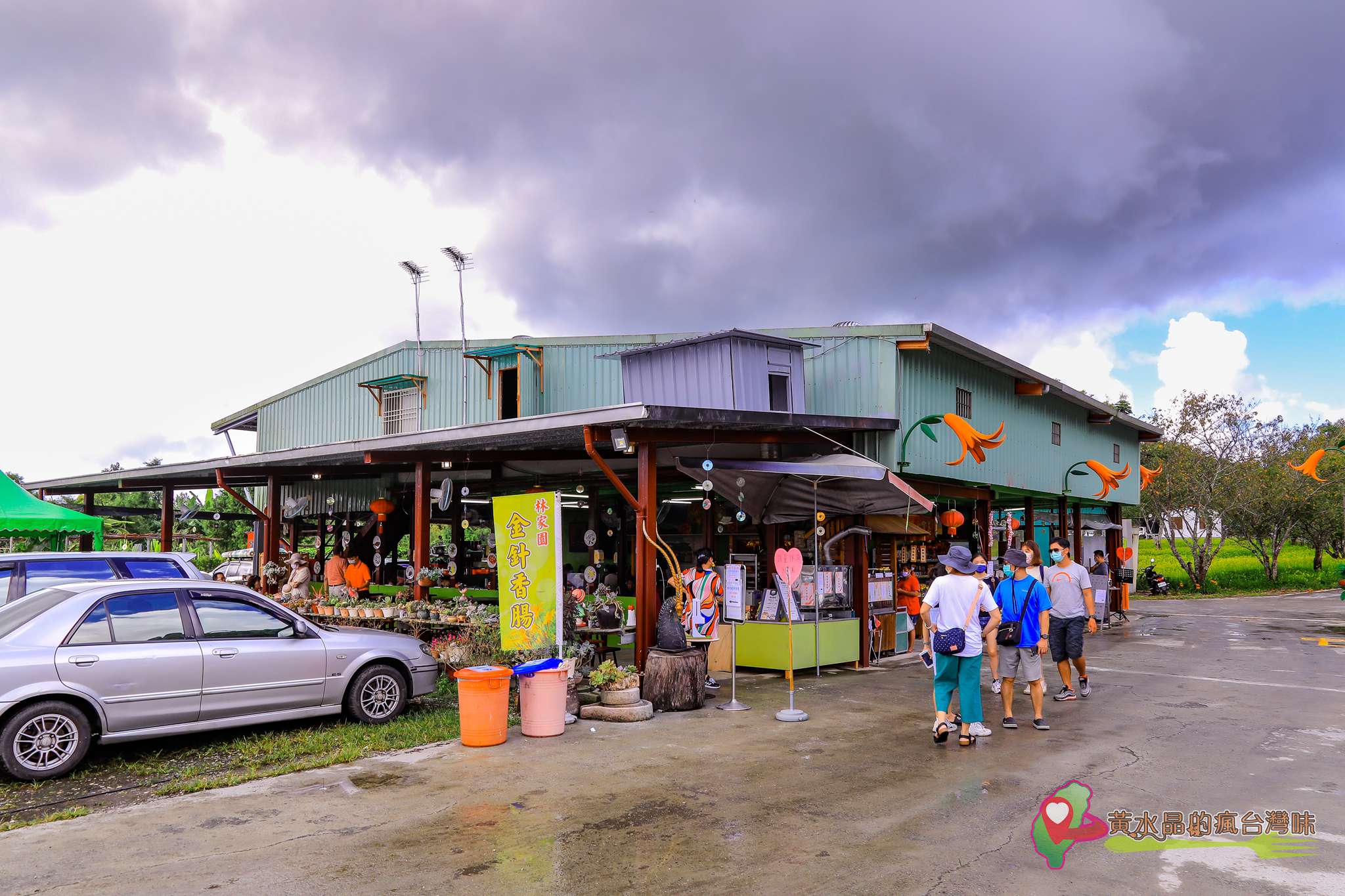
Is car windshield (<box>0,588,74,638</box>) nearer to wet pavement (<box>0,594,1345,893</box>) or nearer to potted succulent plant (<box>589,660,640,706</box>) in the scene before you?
wet pavement (<box>0,594,1345,893</box>)

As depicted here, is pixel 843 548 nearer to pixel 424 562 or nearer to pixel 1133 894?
pixel 424 562

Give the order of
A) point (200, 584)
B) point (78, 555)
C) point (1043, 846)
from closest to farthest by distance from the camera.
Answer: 1. point (1043, 846)
2. point (200, 584)
3. point (78, 555)

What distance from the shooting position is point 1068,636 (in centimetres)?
1016

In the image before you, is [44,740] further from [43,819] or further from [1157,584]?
[1157,584]

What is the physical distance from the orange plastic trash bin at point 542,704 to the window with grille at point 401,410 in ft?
38.0

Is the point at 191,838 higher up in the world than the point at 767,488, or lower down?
lower down

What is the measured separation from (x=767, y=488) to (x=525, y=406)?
618cm

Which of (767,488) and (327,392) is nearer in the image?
(767,488)

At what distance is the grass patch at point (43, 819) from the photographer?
18.7ft

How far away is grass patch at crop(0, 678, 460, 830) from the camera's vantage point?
6.43 m

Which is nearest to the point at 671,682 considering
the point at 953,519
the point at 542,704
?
the point at 542,704

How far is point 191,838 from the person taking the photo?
5.47 m

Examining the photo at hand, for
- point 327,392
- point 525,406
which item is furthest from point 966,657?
point 327,392

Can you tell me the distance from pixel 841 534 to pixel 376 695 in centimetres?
650
